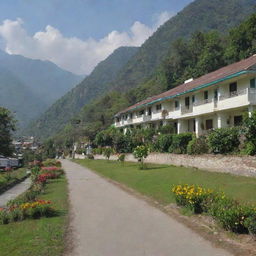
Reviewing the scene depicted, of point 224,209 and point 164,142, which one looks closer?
point 224,209

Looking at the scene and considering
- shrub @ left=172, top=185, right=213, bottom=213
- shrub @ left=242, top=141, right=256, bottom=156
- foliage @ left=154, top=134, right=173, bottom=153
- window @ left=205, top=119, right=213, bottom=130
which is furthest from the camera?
window @ left=205, top=119, right=213, bottom=130

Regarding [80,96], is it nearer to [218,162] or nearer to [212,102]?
[212,102]

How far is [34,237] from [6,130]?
52451mm

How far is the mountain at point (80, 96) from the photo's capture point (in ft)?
547

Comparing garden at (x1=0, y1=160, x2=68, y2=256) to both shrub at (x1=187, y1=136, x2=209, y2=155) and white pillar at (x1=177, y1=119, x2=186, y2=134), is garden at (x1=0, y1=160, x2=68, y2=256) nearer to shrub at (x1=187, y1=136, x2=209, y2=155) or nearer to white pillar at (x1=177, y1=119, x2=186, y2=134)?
shrub at (x1=187, y1=136, x2=209, y2=155)

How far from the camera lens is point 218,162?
1828 cm

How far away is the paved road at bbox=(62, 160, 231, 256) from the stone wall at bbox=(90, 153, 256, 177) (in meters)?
6.17

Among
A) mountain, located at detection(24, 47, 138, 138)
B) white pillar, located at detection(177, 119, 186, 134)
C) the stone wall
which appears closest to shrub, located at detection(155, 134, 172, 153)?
the stone wall

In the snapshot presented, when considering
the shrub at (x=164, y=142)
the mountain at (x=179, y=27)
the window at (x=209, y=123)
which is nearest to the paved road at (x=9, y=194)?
the shrub at (x=164, y=142)

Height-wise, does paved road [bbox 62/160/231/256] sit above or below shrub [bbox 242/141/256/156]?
below

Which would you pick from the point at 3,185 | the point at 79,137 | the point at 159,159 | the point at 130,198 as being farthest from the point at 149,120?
the point at 79,137

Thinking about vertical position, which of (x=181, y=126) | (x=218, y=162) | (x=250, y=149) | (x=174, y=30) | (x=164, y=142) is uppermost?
(x=174, y=30)

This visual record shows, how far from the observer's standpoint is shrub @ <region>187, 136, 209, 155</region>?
20.9 meters

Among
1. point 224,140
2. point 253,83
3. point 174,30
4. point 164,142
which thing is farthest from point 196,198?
point 174,30
